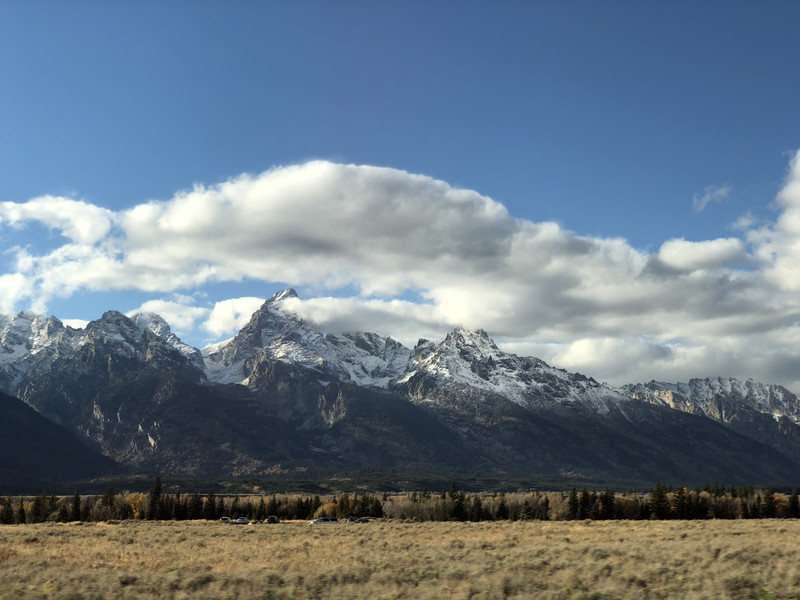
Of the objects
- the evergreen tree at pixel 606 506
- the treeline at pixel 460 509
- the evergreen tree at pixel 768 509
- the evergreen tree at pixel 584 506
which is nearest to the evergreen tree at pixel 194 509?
the treeline at pixel 460 509

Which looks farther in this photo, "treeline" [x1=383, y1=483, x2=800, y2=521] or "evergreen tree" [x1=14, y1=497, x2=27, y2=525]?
"evergreen tree" [x1=14, y1=497, x2=27, y2=525]

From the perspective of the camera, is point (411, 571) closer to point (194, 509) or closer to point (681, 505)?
point (681, 505)

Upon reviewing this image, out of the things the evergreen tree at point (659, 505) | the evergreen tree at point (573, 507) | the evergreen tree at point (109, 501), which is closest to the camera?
the evergreen tree at point (659, 505)

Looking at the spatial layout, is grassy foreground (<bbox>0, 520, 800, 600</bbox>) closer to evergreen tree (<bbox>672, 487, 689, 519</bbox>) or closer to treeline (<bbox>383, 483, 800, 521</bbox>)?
evergreen tree (<bbox>672, 487, 689, 519</bbox>)

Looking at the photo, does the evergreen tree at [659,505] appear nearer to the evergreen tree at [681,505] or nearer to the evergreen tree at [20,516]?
the evergreen tree at [681,505]

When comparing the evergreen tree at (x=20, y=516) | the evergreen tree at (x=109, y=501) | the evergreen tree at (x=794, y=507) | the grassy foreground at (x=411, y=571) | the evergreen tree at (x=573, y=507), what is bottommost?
the evergreen tree at (x=20, y=516)

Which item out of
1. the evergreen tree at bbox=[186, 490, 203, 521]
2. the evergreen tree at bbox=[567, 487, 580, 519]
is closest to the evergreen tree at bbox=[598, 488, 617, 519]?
the evergreen tree at bbox=[567, 487, 580, 519]

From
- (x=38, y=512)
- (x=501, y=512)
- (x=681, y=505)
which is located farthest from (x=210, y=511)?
(x=681, y=505)

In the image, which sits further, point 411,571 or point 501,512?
point 501,512

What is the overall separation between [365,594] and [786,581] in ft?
59.2

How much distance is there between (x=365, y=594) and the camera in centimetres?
2991

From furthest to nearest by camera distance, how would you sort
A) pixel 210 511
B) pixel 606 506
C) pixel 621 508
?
pixel 210 511 < pixel 621 508 < pixel 606 506

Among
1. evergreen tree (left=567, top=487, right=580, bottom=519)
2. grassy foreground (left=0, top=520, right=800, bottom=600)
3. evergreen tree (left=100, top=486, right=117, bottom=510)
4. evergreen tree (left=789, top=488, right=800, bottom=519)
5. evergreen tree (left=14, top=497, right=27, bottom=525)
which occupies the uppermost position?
grassy foreground (left=0, top=520, right=800, bottom=600)

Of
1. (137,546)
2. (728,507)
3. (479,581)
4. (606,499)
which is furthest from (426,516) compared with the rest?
(479,581)
